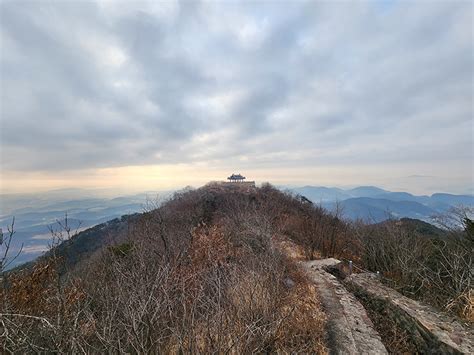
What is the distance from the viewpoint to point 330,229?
64.2 feet

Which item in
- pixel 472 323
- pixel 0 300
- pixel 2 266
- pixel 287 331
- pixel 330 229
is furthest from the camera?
pixel 330 229

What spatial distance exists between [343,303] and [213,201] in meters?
31.0

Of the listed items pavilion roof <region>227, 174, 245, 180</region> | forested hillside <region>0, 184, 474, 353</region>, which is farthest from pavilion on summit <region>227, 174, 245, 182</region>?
forested hillside <region>0, 184, 474, 353</region>

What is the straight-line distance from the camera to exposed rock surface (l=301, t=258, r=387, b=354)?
6.42 meters

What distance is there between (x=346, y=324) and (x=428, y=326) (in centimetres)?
194

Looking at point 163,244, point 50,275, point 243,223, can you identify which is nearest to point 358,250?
point 243,223

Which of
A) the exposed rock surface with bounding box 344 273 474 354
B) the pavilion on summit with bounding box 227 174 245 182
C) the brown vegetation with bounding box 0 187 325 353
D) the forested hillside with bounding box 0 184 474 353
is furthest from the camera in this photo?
the pavilion on summit with bounding box 227 174 245 182

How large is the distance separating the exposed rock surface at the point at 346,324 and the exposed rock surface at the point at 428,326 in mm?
879

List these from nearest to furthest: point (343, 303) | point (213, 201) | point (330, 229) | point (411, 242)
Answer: point (343, 303), point (411, 242), point (330, 229), point (213, 201)

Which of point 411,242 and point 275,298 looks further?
point 411,242

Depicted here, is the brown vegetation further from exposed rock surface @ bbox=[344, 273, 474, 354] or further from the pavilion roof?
the pavilion roof

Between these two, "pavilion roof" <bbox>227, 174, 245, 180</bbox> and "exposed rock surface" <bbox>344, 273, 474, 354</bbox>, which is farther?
"pavilion roof" <bbox>227, 174, 245, 180</bbox>

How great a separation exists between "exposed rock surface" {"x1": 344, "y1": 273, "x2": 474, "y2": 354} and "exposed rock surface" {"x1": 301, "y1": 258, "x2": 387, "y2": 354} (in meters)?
0.88

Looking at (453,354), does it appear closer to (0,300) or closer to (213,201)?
(0,300)
